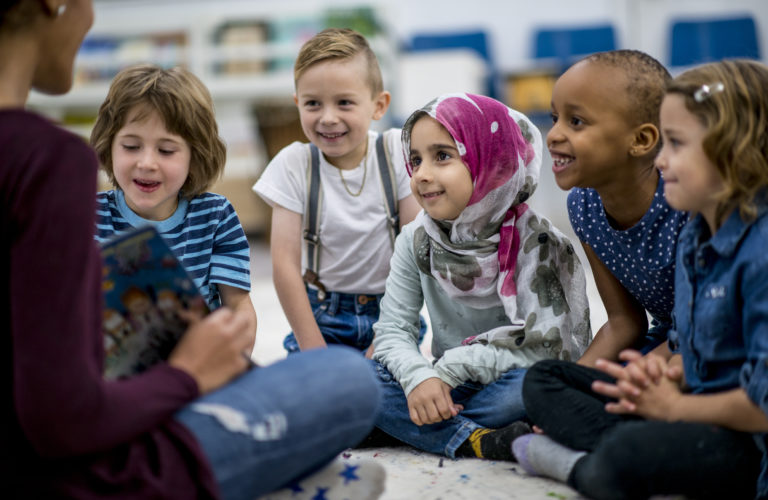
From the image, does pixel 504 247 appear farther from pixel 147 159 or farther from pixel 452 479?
pixel 147 159

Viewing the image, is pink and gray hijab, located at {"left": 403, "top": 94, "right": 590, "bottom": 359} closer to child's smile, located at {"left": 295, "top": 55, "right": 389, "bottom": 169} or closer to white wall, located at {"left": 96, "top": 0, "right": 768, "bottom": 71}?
child's smile, located at {"left": 295, "top": 55, "right": 389, "bottom": 169}

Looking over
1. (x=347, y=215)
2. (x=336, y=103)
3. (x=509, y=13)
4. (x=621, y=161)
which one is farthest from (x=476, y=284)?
(x=509, y=13)

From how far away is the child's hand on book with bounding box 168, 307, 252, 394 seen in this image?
853 mm

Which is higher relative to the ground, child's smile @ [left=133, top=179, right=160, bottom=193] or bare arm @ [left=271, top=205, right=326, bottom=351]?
child's smile @ [left=133, top=179, right=160, bottom=193]

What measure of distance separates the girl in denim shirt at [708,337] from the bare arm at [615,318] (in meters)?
0.30

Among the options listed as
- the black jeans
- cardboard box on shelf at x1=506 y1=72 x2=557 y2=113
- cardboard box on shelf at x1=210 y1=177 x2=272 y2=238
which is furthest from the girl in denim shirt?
cardboard box on shelf at x1=210 y1=177 x2=272 y2=238

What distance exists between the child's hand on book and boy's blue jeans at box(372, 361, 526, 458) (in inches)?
23.1

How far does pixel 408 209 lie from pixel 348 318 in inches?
11.4

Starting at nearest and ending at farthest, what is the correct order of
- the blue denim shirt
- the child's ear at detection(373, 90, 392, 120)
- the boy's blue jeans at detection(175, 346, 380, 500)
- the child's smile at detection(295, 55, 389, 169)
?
the boy's blue jeans at detection(175, 346, 380, 500) < the blue denim shirt < the child's smile at detection(295, 55, 389, 169) < the child's ear at detection(373, 90, 392, 120)

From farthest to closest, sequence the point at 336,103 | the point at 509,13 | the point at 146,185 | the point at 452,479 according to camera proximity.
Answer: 1. the point at 509,13
2. the point at 336,103
3. the point at 146,185
4. the point at 452,479

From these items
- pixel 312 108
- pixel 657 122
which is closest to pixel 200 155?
pixel 312 108

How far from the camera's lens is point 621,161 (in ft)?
4.36

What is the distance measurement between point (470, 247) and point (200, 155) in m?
0.54

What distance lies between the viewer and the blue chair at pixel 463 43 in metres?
5.77
